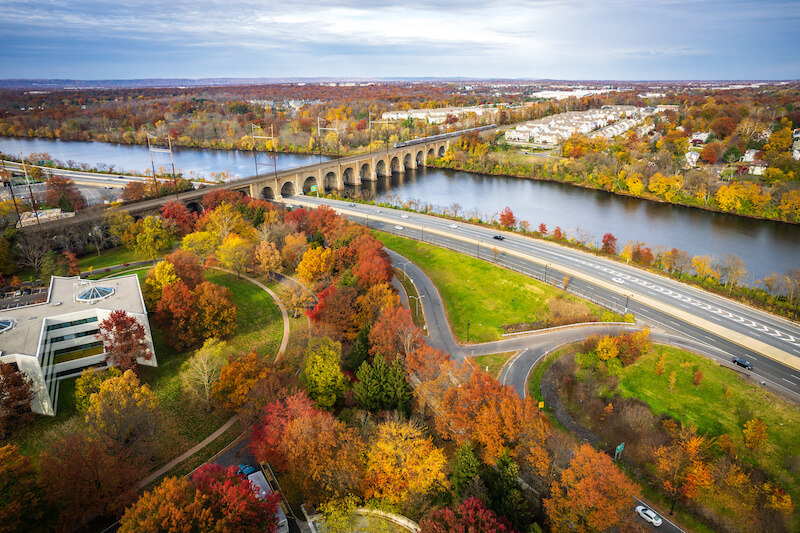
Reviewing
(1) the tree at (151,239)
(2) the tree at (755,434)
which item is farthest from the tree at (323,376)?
(1) the tree at (151,239)

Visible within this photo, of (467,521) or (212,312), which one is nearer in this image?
(467,521)

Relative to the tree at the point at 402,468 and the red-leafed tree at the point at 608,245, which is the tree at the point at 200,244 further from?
the red-leafed tree at the point at 608,245

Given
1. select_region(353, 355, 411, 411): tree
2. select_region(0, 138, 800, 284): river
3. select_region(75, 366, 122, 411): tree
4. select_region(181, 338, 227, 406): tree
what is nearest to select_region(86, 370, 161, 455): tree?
select_region(75, 366, 122, 411): tree

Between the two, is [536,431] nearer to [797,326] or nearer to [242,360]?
[242,360]

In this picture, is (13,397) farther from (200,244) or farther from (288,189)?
(288,189)

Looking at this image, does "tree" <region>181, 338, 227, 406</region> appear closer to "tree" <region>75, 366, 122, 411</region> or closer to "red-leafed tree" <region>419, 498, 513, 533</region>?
"tree" <region>75, 366, 122, 411</region>

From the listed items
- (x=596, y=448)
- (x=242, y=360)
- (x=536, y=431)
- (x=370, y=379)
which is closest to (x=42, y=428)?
(x=242, y=360)

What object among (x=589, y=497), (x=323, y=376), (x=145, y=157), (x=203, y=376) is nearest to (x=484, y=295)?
(x=323, y=376)
